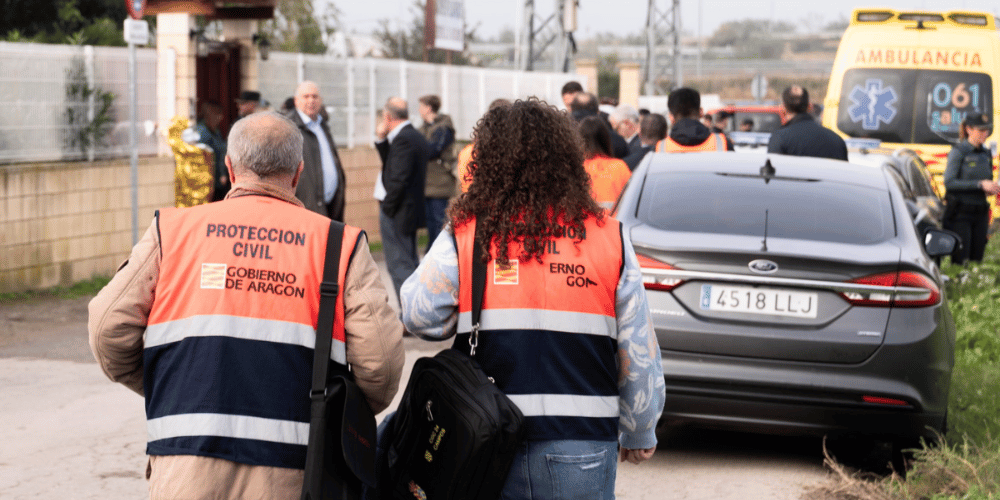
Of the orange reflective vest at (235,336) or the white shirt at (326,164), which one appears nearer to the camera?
the orange reflective vest at (235,336)

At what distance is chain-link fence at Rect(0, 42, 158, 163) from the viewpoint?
34.5 ft

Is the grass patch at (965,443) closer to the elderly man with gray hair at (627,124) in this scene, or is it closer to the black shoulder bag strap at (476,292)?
the black shoulder bag strap at (476,292)

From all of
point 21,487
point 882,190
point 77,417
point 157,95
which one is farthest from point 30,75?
point 882,190

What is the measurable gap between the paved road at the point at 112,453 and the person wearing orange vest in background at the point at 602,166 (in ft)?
4.98

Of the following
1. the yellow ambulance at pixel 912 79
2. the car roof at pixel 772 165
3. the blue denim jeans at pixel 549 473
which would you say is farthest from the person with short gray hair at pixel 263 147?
the yellow ambulance at pixel 912 79

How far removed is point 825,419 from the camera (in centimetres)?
528

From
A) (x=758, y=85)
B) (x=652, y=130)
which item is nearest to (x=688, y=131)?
(x=652, y=130)

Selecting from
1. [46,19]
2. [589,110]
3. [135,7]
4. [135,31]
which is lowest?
[589,110]

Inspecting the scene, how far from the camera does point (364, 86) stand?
651 inches

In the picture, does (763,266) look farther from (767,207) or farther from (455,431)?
(455,431)

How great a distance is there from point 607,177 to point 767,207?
1.60m

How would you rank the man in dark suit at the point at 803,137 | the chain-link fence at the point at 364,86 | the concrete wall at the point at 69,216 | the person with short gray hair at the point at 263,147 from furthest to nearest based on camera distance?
the chain-link fence at the point at 364,86, the concrete wall at the point at 69,216, the man in dark suit at the point at 803,137, the person with short gray hair at the point at 263,147

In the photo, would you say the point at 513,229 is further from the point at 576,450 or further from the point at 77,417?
the point at 77,417

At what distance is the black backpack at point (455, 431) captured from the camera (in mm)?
2924
